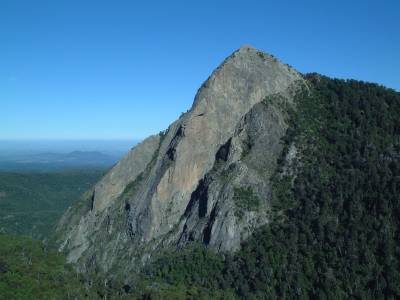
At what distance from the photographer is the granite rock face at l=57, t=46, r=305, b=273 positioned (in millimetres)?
96875

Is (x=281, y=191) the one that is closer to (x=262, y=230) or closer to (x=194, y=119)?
(x=262, y=230)

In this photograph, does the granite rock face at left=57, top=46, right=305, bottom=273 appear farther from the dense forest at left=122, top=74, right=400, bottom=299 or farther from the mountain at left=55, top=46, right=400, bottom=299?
the dense forest at left=122, top=74, right=400, bottom=299

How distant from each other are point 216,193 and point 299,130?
23285 mm

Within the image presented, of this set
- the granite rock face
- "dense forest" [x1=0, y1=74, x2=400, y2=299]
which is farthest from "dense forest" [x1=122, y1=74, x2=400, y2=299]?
the granite rock face

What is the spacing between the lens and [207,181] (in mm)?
102875

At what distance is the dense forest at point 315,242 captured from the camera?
80.5 metres

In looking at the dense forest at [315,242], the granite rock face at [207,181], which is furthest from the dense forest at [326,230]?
the granite rock face at [207,181]

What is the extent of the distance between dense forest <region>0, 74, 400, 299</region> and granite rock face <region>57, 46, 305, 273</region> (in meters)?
3.64

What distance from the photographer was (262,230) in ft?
303

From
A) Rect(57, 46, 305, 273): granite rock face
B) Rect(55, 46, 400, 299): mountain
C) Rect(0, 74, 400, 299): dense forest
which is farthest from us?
Rect(57, 46, 305, 273): granite rock face

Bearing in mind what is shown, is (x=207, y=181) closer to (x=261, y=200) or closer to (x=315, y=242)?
(x=261, y=200)

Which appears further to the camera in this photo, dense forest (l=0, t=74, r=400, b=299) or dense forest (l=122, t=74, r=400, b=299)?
dense forest (l=0, t=74, r=400, b=299)

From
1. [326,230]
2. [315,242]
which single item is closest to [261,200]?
[315,242]

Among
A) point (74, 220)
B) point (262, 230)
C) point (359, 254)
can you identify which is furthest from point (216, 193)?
point (74, 220)
